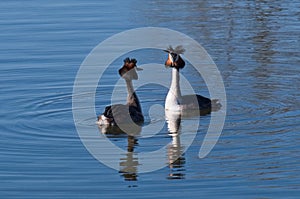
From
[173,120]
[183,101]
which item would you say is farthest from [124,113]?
[183,101]

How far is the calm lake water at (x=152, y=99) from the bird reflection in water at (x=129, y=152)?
2.7 inches

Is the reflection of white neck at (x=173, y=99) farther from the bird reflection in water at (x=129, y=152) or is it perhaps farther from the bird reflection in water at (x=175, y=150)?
the bird reflection in water at (x=129, y=152)

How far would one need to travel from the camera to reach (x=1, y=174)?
10898 mm

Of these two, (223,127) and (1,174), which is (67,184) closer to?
(1,174)

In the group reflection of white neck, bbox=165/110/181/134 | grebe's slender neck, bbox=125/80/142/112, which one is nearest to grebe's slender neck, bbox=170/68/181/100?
reflection of white neck, bbox=165/110/181/134

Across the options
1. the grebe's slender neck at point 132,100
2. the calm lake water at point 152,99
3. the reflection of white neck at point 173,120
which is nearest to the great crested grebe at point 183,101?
the reflection of white neck at point 173,120

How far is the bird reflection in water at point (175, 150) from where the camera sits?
11.0 m

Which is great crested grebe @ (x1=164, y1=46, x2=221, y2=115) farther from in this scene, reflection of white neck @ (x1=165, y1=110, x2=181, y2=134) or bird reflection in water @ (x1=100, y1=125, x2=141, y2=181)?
bird reflection in water @ (x1=100, y1=125, x2=141, y2=181)

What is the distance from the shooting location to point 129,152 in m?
12.0

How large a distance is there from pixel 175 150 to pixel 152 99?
10.9ft

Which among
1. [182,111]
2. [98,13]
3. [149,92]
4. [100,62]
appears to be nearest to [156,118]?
[182,111]

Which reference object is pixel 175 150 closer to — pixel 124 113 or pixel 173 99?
pixel 124 113

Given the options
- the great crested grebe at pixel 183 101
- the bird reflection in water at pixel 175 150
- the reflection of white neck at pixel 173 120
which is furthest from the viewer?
the great crested grebe at pixel 183 101

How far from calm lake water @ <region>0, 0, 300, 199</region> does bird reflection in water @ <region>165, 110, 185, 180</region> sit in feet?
0.11
